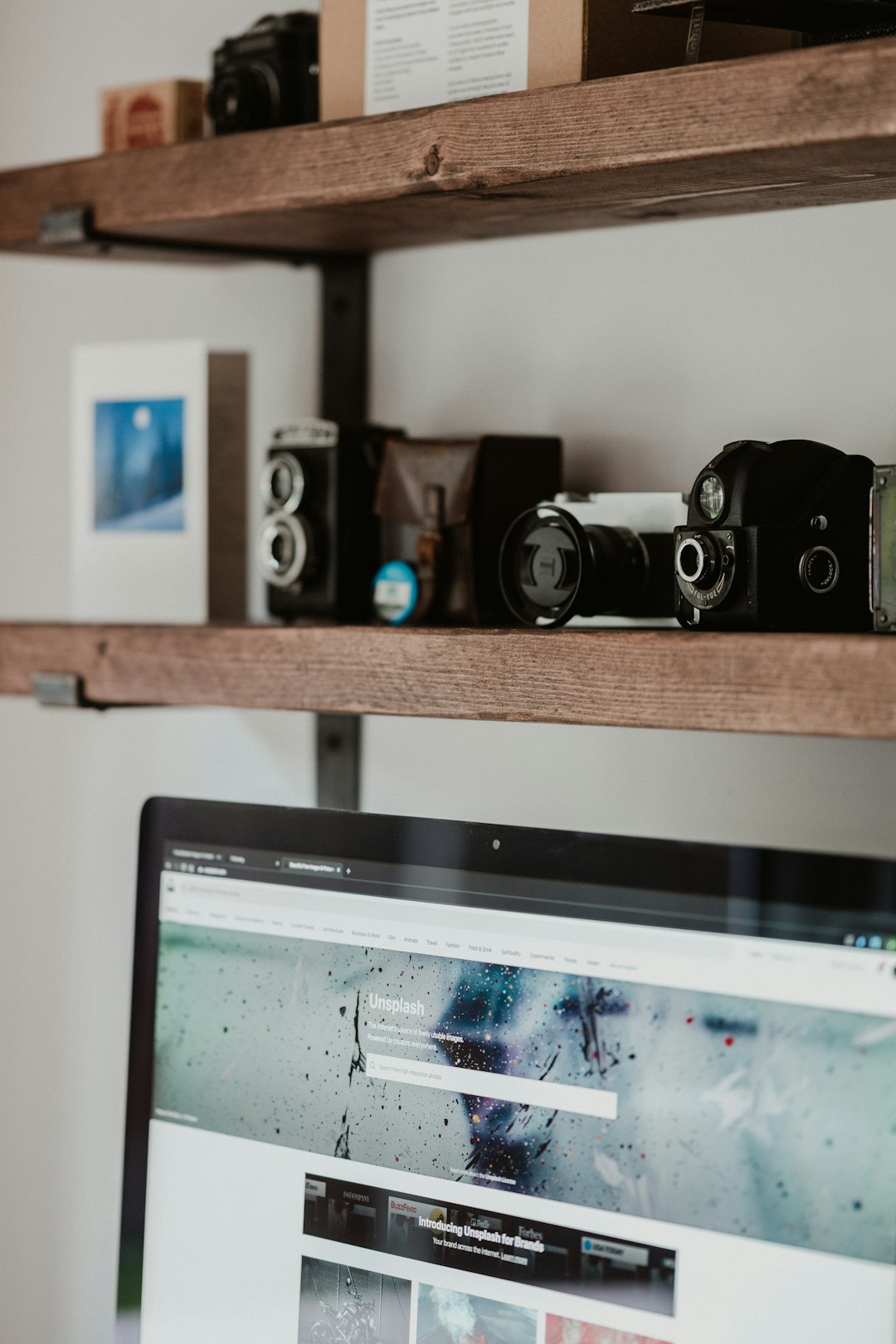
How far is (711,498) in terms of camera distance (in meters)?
0.85

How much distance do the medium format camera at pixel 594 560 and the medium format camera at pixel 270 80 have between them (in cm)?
36

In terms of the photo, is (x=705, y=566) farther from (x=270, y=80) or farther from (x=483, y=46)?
(x=270, y=80)

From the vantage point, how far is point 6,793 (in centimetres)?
156

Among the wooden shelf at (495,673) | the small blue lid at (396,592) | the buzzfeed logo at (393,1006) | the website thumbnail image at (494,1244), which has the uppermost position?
the small blue lid at (396,592)

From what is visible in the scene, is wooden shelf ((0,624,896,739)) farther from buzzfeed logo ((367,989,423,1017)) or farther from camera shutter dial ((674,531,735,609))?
buzzfeed logo ((367,989,423,1017))

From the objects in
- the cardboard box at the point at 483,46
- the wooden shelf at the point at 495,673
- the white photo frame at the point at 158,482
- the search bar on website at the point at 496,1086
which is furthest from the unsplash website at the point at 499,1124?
the cardboard box at the point at 483,46

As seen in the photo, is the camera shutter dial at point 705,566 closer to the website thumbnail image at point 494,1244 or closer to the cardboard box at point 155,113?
the website thumbnail image at point 494,1244

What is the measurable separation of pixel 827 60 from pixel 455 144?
0.77ft

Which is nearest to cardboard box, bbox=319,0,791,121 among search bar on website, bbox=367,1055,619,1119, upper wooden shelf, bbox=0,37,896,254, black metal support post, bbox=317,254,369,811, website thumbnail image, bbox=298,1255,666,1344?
upper wooden shelf, bbox=0,37,896,254

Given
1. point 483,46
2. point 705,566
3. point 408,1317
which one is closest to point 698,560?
point 705,566

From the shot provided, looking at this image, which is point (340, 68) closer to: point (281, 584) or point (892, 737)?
point (281, 584)

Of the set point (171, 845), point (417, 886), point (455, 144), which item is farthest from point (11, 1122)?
point (455, 144)

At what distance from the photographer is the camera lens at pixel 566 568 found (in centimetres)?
93

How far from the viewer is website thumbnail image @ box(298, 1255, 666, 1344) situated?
86 cm
